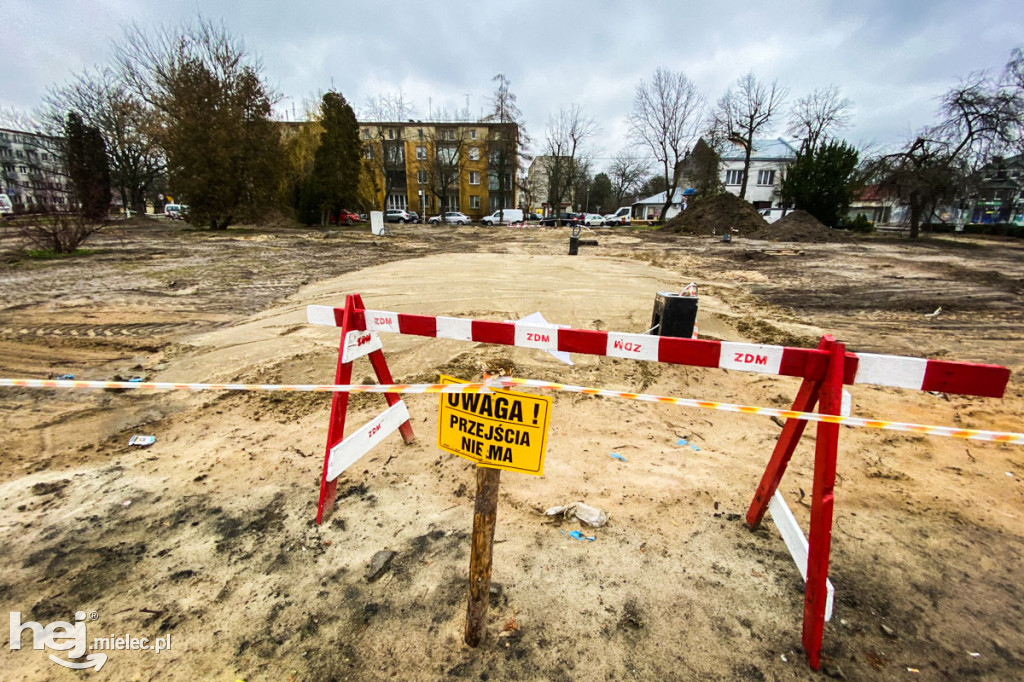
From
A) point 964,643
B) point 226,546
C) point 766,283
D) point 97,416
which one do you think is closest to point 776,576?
point 964,643

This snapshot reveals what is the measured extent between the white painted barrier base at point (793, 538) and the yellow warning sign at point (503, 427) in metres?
1.46

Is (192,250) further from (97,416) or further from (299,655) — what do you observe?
(299,655)

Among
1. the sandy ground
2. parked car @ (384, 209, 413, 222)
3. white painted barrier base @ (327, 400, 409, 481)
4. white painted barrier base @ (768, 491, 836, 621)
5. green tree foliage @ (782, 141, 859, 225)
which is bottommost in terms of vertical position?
the sandy ground

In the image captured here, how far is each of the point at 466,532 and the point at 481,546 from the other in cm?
87

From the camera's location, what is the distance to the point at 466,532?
106 inches

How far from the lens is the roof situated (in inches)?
2199

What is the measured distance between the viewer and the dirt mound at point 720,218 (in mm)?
33062

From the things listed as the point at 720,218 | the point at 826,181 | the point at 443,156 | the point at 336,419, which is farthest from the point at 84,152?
the point at 826,181

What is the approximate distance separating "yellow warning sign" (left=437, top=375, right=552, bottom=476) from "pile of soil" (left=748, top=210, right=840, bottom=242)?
33255 mm

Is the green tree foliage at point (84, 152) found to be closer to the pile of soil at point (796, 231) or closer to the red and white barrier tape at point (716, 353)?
the red and white barrier tape at point (716, 353)

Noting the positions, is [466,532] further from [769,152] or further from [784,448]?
[769,152]

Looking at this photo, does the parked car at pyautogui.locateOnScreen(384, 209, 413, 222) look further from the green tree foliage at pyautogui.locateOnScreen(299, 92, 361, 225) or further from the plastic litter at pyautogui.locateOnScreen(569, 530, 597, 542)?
the plastic litter at pyautogui.locateOnScreen(569, 530, 597, 542)

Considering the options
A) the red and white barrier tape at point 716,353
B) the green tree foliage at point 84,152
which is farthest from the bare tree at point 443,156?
the red and white barrier tape at point 716,353

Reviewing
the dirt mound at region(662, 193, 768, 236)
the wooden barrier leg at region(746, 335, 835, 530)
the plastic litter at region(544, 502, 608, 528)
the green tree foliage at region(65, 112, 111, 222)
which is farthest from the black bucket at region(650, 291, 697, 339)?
the green tree foliage at region(65, 112, 111, 222)
